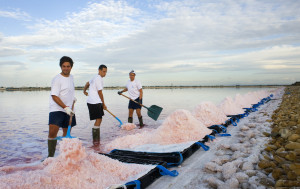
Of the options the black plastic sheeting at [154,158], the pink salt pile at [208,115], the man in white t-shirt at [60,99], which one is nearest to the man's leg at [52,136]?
the man in white t-shirt at [60,99]

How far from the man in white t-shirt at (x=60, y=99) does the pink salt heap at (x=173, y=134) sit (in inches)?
44.5

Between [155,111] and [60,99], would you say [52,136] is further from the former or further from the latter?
[155,111]

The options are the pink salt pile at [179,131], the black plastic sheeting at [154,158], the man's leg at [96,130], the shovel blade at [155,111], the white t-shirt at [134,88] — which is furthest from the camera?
the white t-shirt at [134,88]

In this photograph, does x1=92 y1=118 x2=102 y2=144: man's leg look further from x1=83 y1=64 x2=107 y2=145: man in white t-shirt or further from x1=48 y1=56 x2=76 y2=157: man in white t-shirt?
x1=48 y1=56 x2=76 y2=157: man in white t-shirt

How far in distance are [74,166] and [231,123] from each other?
207 inches

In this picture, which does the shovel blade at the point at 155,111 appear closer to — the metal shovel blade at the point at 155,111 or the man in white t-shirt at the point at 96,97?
the metal shovel blade at the point at 155,111

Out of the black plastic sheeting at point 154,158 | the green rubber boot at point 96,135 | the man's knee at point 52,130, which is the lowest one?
the green rubber boot at point 96,135

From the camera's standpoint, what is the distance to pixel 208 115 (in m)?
5.82

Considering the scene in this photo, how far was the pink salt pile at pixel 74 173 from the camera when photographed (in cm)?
206

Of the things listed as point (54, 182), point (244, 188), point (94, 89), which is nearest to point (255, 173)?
point (244, 188)

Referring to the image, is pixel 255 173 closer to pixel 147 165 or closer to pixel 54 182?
pixel 147 165

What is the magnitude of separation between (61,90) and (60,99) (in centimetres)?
16

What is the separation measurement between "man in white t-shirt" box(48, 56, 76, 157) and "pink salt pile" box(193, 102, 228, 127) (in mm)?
3529

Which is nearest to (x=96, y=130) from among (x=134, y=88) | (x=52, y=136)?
(x=52, y=136)
